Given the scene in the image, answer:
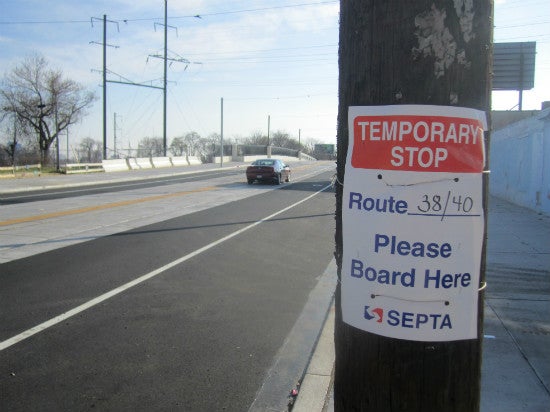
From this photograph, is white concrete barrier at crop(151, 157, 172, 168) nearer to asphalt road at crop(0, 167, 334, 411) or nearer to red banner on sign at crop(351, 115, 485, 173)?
asphalt road at crop(0, 167, 334, 411)

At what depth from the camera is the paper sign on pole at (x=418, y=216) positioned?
1.79 metres

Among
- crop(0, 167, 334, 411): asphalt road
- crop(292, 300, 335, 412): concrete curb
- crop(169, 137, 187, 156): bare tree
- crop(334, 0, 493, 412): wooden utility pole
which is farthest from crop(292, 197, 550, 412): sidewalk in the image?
crop(169, 137, 187, 156): bare tree

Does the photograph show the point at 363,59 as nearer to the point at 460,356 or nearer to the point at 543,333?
the point at 460,356

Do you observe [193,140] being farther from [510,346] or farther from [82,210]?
[510,346]

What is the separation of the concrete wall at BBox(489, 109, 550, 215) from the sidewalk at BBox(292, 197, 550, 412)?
209 inches

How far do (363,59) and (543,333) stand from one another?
14.6ft

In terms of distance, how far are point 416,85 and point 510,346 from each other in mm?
3922

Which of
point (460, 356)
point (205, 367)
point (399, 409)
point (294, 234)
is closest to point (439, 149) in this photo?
point (460, 356)

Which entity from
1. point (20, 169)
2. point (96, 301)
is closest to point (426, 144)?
point (96, 301)

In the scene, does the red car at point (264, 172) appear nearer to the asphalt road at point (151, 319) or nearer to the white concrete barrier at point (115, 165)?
the white concrete barrier at point (115, 165)

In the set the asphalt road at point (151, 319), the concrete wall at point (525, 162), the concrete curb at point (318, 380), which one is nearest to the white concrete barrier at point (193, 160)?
the concrete wall at point (525, 162)

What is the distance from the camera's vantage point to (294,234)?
12.6m

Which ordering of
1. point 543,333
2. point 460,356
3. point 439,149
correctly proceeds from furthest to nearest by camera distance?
point 543,333 < point 460,356 < point 439,149

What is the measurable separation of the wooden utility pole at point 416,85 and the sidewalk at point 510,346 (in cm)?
212
